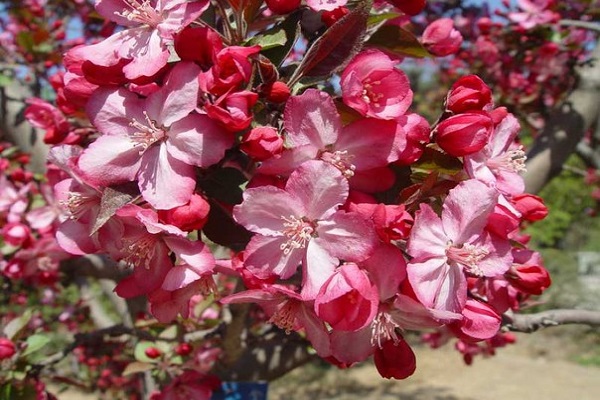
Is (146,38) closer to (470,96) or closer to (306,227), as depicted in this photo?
(306,227)

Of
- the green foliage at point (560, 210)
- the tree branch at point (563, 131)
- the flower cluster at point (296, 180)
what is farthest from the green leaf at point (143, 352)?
the green foliage at point (560, 210)

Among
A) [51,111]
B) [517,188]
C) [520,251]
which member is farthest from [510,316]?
[51,111]

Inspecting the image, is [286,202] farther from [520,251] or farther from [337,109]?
[520,251]

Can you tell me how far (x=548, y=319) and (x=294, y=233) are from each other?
3.10ft

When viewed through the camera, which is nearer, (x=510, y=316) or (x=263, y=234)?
(x=263, y=234)

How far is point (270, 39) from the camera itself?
100cm

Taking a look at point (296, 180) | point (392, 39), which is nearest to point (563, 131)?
point (392, 39)

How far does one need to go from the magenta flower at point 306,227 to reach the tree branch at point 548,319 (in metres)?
0.73

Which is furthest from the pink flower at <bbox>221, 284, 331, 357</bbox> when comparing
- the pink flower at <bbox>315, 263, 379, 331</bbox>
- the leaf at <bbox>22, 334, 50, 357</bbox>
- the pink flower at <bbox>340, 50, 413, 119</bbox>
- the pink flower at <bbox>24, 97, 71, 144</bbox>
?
the leaf at <bbox>22, 334, 50, 357</bbox>

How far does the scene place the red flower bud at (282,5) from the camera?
1.00 metres

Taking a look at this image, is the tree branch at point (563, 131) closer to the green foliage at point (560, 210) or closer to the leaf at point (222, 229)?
the leaf at point (222, 229)

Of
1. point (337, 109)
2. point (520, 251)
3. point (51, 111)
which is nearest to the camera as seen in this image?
point (337, 109)

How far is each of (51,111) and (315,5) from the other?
77 centimetres

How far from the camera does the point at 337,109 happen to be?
95 cm
